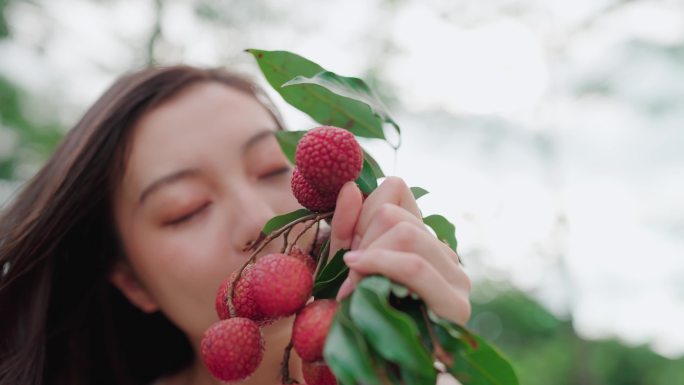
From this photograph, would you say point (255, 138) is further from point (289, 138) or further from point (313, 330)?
point (313, 330)

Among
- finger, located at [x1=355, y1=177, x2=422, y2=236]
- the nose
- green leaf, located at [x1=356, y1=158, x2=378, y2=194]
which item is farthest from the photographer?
the nose

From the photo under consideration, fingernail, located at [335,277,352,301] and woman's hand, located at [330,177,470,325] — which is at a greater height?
woman's hand, located at [330,177,470,325]

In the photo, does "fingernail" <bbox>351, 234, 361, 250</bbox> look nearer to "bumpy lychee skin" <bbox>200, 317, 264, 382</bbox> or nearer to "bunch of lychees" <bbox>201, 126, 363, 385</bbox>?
"bunch of lychees" <bbox>201, 126, 363, 385</bbox>

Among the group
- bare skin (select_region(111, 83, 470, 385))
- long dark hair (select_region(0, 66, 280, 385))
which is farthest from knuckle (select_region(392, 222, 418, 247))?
long dark hair (select_region(0, 66, 280, 385))

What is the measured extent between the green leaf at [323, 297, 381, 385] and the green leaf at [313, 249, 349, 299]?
0.15 metres

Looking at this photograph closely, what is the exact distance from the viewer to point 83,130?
1581mm

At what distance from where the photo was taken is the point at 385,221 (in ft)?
2.27

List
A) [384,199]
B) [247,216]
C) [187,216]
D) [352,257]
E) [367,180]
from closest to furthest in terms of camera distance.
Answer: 1. [352,257]
2. [384,199]
3. [367,180]
4. [247,216]
5. [187,216]

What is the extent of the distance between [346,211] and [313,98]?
24cm

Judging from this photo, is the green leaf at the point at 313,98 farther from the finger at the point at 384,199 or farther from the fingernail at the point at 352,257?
the fingernail at the point at 352,257

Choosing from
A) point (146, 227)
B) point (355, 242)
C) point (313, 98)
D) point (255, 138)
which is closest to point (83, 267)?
point (146, 227)

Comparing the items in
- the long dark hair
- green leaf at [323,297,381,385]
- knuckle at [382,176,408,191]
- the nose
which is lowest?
the long dark hair

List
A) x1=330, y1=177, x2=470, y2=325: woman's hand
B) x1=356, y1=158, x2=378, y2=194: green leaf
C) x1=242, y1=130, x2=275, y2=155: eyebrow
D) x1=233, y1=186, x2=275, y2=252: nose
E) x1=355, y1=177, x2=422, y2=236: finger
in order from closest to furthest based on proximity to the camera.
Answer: x1=330, y1=177, x2=470, y2=325: woman's hand, x1=355, y1=177, x2=422, y2=236: finger, x1=356, y1=158, x2=378, y2=194: green leaf, x1=233, y1=186, x2=275, y2=252: nose, x1=242, y1=130, x2=275, y2=155: eyebrow

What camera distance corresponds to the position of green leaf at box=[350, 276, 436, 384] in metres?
0.54
